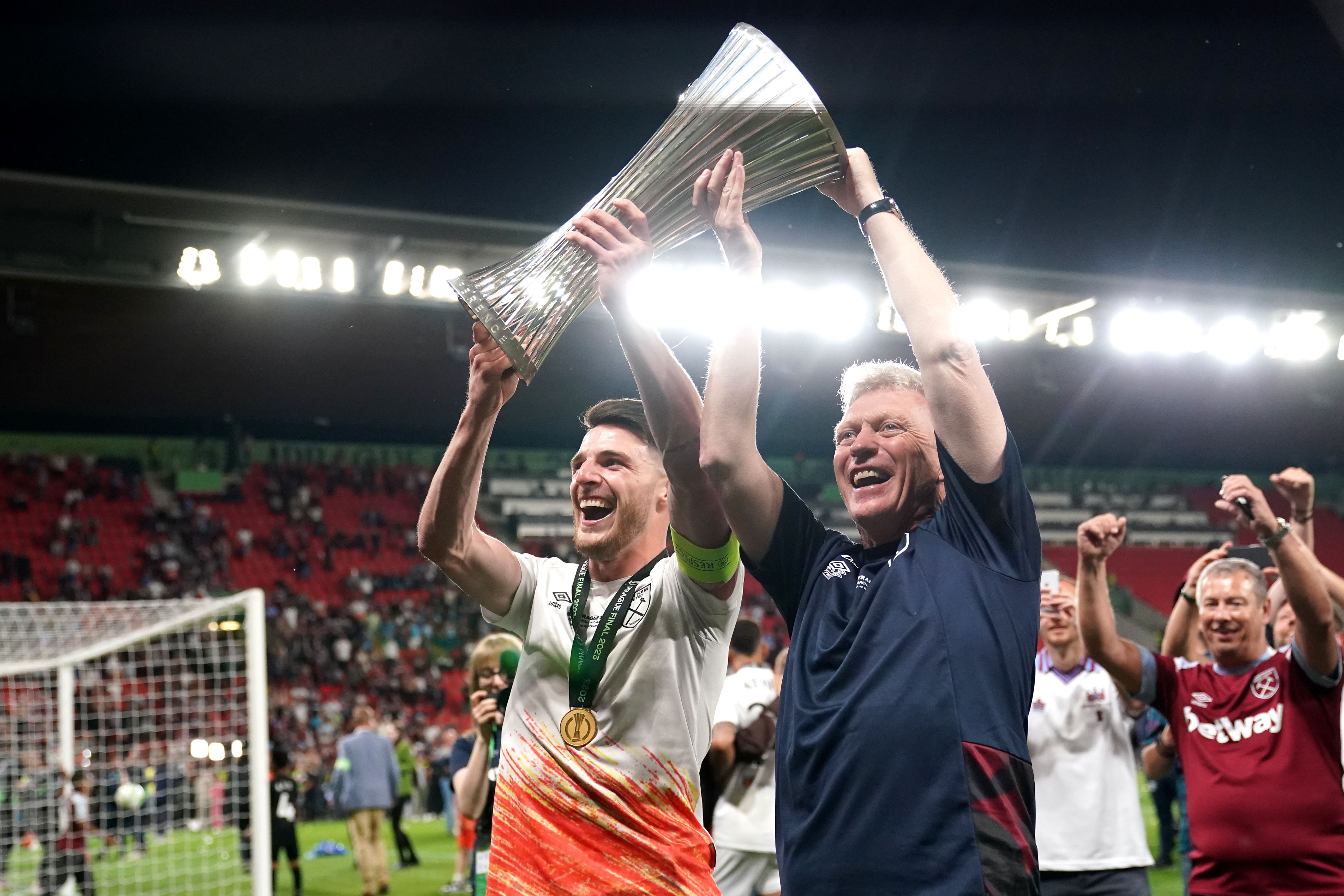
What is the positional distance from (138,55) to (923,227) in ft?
27.6

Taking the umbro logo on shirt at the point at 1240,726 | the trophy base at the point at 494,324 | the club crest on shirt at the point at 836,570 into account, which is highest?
the trophy base at the point at 494,324

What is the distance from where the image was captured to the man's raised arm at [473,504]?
263cm

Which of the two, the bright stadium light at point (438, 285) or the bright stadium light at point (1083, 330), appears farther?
the bright stadium light at point (1083, 330)

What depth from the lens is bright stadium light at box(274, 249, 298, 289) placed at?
59.5 ft

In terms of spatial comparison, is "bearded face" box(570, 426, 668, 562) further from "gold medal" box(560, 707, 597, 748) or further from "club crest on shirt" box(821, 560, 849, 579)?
"club crest on shirt" box(821, 560, 849, 579)

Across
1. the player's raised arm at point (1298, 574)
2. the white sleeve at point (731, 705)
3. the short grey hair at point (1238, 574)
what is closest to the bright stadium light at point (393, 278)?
the white sleeve at point (731, 705)

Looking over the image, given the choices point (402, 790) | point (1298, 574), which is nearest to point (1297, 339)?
point (402, 790)

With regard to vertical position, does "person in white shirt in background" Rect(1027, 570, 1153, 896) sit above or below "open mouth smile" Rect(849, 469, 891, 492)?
below

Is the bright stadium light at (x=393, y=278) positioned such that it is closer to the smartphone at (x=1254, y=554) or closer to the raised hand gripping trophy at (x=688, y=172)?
the smartphone at (x=1254, y=554)

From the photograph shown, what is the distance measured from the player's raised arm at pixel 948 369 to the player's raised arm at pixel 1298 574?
2029mm

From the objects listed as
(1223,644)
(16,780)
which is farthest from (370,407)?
(1223,644)

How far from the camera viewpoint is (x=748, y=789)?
19.4 ft

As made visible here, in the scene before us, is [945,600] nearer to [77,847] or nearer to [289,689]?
[77,847]

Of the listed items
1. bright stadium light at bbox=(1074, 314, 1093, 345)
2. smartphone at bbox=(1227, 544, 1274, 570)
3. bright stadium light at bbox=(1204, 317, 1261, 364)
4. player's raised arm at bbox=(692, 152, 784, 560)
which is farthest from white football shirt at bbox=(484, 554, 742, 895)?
bright stadium light at bbox=(1204, 317, 1261, 364)
